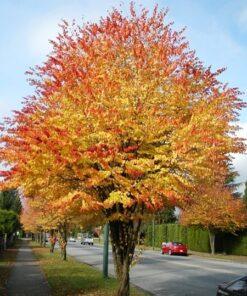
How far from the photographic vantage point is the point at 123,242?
1362 centimetres

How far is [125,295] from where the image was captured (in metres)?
13.1

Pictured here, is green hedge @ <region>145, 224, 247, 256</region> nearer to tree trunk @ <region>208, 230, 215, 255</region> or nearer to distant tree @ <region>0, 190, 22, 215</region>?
tree trunk @ <region>208, 230, 215, 255</region>

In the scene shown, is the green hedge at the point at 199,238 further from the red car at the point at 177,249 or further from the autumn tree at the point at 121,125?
the autumn tree at the point at 121,125

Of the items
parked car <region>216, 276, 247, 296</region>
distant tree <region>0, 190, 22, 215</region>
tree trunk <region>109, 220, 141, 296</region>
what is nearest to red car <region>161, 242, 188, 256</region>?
distant tree <region>0, 190, 22, 215</region>

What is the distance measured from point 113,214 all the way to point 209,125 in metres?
3.10

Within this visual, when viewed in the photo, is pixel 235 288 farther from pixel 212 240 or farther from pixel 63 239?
pixel 212 240

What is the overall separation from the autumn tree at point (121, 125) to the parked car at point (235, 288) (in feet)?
6.95

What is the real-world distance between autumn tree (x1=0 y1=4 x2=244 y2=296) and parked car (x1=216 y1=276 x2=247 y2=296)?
83.4 inches

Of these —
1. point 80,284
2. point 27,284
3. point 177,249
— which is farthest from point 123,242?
point 177,249

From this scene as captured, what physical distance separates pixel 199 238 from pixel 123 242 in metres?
42.0

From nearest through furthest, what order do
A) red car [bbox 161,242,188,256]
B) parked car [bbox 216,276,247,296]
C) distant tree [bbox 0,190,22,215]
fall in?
1. parked car [bbox 216,276,247,296]
2. red car [bbox 161,242,188,256]
3. distant tree [bbox 0,190,22,215]

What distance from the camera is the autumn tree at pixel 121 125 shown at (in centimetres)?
1098

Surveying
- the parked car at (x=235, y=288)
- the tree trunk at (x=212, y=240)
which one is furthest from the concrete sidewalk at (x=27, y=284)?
the tree trunk at (x=212, y=240)

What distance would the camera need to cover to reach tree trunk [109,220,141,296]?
43.9 ft
